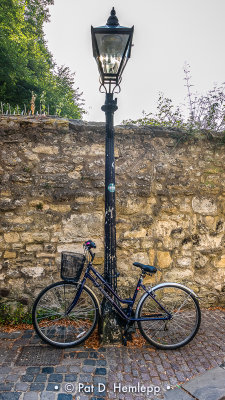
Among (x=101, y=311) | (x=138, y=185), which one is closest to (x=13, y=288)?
(x=101, y=311)

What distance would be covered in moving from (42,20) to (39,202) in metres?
17.3

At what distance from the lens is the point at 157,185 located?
11.7 feet

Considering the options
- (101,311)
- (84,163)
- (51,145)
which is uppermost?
(51,145)

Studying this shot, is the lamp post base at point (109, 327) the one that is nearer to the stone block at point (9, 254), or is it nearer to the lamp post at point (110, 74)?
the lamp post at point (110, 74)

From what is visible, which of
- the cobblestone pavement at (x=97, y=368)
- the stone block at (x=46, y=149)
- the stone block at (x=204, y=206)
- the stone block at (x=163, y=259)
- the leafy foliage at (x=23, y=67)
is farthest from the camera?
the leafy foliage at (x=23, y=67)

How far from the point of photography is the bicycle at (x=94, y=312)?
2.81m

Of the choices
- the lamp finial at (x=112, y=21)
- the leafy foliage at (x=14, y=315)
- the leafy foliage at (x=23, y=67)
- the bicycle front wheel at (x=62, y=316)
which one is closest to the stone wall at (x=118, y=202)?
the leafy foliage at (x=14, y=315)

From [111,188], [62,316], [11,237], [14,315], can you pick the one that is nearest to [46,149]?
[111,188]

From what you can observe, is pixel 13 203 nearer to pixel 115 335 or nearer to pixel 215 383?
pixel 115 335

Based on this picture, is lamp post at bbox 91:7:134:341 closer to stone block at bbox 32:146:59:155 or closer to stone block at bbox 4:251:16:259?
stone block at bbox 32:146:59:155

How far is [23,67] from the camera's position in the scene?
476 inches

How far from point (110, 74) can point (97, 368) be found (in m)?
2.86

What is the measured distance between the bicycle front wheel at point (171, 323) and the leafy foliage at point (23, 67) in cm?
829

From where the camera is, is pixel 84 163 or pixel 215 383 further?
pixel 84 163
